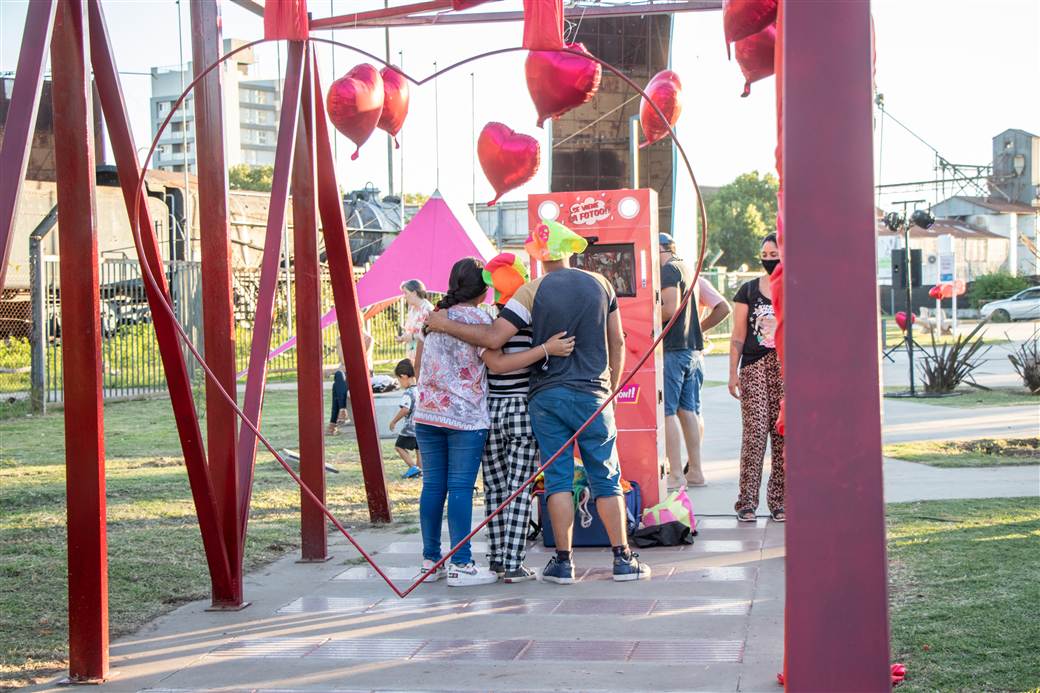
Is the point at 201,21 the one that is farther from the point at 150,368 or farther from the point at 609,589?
the point at 150,368

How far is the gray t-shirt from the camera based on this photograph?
6371 millimetres

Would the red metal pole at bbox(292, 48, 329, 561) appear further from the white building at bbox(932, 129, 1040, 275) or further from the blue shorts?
the white building at bbox(932, 129, 1040, 275)

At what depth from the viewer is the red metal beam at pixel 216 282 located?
6062 millimetres

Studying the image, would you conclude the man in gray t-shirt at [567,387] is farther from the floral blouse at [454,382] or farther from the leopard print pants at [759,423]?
the leopard print pants at [759,423]

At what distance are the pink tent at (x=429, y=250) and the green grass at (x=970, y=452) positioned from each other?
611 centimetres

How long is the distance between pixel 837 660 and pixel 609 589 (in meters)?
3.90

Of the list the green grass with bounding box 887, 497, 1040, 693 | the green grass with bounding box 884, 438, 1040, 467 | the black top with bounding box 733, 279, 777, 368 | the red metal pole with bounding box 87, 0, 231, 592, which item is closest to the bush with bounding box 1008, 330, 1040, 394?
the green grass with bounding box 884, 438, 1040, 467

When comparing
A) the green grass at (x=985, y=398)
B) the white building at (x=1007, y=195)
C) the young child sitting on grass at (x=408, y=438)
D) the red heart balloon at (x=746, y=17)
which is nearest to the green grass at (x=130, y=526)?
the young child sitting on grass at (x=408, y=438)

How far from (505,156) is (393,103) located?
3.02 ft

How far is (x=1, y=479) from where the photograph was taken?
11.0 metres

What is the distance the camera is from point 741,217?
7262 centimetres

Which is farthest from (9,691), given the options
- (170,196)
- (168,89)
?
(168,89)

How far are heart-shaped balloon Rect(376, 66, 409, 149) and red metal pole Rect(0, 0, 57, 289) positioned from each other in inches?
159

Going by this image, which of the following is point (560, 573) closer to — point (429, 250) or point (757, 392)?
point (757, 392)
